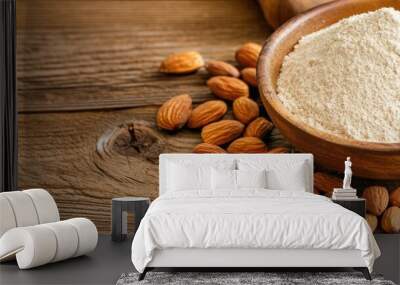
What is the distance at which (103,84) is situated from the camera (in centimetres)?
555

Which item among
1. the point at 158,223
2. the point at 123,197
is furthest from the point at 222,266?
the point at 123,197

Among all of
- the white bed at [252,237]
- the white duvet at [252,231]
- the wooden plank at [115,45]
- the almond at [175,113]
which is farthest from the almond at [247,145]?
the white duvet at [252,231]

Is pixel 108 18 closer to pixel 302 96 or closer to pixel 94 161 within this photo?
pixel 94 161

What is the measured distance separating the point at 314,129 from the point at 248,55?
1020mm

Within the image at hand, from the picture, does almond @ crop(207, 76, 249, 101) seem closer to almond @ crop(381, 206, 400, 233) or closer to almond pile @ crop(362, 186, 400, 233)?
almond pile @ crop(362, 186, 400, 233)

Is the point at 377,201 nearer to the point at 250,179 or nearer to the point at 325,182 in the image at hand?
the point at 325,182

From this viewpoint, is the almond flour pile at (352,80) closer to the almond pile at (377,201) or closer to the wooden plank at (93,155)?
the almond pile at (377,201)

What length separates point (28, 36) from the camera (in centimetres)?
566

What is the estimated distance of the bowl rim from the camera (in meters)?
4.47

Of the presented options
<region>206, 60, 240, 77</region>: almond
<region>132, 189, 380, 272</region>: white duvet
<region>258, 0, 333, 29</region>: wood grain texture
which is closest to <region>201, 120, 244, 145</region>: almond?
<region>206, 60, 240, 77</region>: almond

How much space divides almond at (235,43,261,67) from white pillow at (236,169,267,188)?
0.90 m

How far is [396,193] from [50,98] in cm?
273

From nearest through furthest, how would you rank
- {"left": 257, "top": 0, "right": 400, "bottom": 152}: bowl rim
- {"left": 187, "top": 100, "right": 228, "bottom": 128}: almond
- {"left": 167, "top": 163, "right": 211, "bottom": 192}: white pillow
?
{"left": 257, "top": 0, "right": 400, "bottom": 152}: bowl rim → {"left": 167, "top": 163, "right": 211, "bottom": 192}: white pillow → {"left": 187, "top": 100, "right": 228, "bottom": 128}: almond

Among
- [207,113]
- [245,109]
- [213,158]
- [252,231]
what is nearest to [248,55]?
[245,109]
